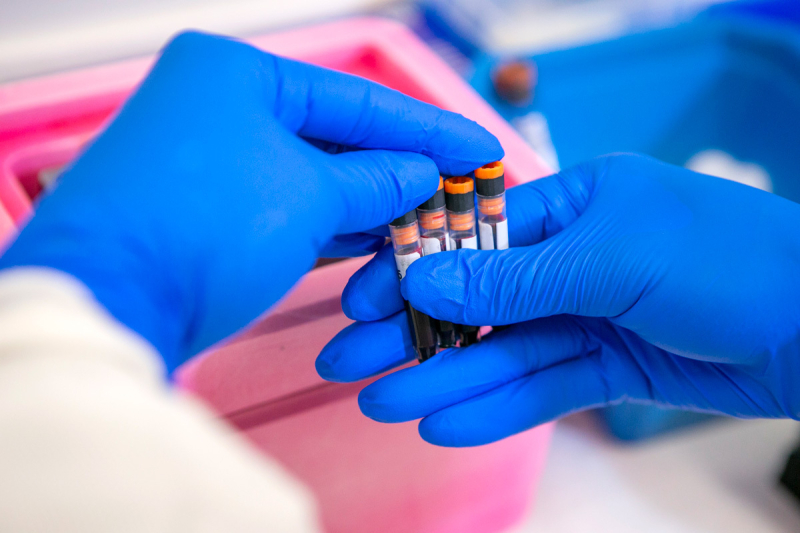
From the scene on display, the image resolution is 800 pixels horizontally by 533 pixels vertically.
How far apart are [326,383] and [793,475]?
681 mm

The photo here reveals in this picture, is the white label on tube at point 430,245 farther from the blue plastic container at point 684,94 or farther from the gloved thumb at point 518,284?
the blue plastic container at point 684,94

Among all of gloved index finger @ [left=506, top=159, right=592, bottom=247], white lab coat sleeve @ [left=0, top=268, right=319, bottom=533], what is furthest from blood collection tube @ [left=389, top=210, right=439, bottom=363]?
white lab coat sleeve @ [left=0, top=268, right=319, bottom=533]

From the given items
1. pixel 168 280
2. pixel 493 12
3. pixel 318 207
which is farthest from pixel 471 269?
pixel 493 12

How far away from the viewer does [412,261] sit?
0.51 metres

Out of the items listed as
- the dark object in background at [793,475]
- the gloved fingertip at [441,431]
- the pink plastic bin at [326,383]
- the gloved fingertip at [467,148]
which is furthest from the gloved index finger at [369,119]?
the dark object in background at [793,475]

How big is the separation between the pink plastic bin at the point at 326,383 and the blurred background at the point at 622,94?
0.07 metres

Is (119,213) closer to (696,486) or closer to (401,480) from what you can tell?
(401,480)

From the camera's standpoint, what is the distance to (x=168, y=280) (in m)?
0.34

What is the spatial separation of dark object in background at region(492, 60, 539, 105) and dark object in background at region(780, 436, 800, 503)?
67 cm

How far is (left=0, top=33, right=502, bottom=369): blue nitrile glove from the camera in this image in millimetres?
317

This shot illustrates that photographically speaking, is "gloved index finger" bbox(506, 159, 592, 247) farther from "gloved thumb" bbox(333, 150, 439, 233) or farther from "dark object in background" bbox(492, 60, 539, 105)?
"dark object in background" bbox(492, 60, 539, 105)

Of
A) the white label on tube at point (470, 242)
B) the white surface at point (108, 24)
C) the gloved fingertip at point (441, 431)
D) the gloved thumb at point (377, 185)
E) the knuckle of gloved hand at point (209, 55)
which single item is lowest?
the gloved fingertip at point (441, 431)

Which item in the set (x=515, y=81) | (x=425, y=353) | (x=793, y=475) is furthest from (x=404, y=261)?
(x=793, y=475)

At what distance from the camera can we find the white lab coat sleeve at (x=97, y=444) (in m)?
0.22
